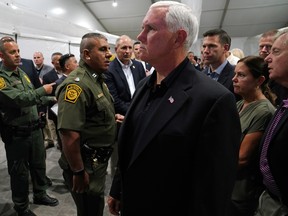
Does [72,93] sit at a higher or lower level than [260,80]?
lower

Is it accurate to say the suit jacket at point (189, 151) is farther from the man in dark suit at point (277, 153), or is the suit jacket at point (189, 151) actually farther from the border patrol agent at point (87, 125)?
the border patrol agent at point (87, 125)

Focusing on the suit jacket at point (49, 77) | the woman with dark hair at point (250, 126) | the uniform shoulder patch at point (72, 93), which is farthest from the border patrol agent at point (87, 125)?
the suit jacket at point (49, 77)

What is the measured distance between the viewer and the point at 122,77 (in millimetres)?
2609

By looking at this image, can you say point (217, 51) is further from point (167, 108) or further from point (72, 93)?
point (167, 108)

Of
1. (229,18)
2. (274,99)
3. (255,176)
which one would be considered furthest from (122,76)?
(229,18)

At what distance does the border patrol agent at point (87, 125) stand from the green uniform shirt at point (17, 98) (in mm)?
669

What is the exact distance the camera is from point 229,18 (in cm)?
827

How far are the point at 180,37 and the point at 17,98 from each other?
1.63 m

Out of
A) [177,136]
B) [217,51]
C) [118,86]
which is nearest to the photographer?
[177,136]

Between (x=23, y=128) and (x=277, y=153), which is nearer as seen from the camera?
(x=277, y=153)

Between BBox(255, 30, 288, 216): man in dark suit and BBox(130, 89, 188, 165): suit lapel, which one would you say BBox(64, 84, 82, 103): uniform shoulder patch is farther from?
BBox(255, 30, 288, 216): man in dark suit

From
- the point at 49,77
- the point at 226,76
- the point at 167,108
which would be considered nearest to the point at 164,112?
the point at 167,108

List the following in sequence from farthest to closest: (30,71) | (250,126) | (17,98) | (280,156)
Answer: (30,71)
(17,98)
(250,126)
(280,156)

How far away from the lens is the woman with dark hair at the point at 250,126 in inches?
55.1
